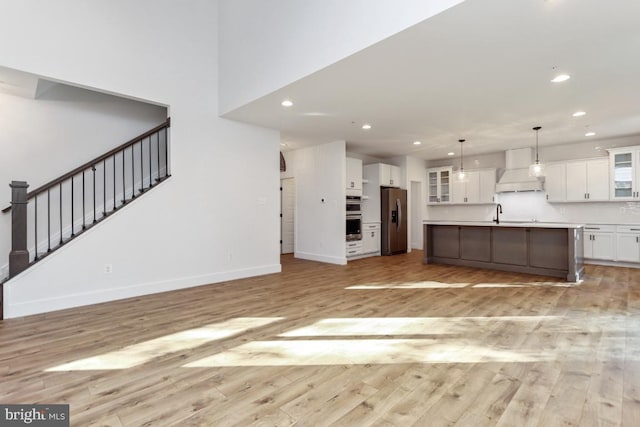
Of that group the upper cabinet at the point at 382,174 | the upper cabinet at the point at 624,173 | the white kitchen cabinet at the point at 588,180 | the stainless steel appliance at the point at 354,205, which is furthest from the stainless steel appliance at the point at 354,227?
the upper cabinet at the point at 624,173

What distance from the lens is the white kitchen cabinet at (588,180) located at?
676cm

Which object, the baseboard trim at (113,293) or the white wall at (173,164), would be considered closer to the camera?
the baseboard trim at (113,293)

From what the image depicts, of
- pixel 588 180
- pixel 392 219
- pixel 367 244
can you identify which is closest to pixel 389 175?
pixel 392 219

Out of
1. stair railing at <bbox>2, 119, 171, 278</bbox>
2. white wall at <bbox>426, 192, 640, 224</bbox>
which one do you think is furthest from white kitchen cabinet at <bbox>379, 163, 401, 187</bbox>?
stair railing at <bbox>2, 119, 171, 278</bbox>

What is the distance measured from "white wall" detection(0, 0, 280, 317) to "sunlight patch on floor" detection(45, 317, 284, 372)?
6.43 feet

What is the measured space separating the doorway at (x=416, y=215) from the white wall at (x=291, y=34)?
6.55 m

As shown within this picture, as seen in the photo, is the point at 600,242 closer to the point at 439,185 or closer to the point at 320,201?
the point at 439,185

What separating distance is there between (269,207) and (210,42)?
3123mm

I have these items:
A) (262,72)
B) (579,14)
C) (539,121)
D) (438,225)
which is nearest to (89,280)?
(262,72)

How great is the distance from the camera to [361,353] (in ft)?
8.53

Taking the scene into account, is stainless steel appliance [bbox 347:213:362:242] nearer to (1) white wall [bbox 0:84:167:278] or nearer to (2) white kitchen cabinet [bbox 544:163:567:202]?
(2) white kitchen cabinet [bbox 544:163:567:202]

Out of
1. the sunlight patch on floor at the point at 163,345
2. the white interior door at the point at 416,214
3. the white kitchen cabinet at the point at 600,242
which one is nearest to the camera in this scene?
the sunlight patch on floor at the point at 163,345

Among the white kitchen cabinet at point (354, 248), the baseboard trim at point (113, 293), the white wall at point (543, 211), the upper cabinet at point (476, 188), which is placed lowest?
the baseboard trim at point (113, 293)

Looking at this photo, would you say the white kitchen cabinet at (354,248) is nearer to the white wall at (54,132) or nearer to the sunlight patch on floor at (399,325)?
the sunlight patch on floor at (399,325)
